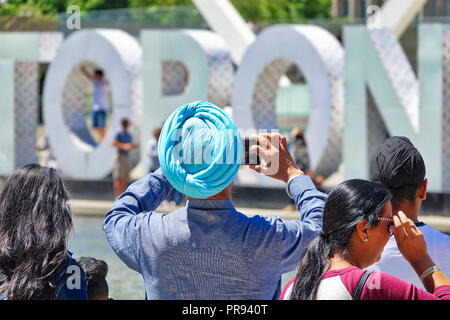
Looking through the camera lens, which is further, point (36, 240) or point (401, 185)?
point (401, 185)

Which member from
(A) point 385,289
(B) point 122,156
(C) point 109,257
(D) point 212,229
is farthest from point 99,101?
(A) point 385,289

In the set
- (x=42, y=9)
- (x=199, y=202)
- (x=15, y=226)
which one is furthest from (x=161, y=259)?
(x=42, y=9)

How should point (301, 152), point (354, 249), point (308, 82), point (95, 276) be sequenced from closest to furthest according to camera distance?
point (354, 249) < point (95, 276) < point (301, 152) < point (308, 82)

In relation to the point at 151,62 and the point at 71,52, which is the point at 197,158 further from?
the point at 71,52

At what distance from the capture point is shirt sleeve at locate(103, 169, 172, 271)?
2.97 m

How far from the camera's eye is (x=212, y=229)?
285 cm

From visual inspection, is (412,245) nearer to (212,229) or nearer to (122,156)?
(212,229)

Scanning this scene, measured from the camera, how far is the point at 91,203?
49.6 ft

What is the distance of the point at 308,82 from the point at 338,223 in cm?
1173

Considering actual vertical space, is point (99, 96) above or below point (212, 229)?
below

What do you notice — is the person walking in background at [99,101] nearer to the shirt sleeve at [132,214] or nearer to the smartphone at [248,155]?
the shirt sleeve at [132,214]

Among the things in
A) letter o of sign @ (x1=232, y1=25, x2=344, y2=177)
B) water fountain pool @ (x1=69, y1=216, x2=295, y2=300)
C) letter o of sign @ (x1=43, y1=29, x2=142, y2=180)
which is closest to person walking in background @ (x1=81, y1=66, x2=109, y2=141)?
letter o of sign @ (x1=43, y1=29, x2=142, y2=180)
